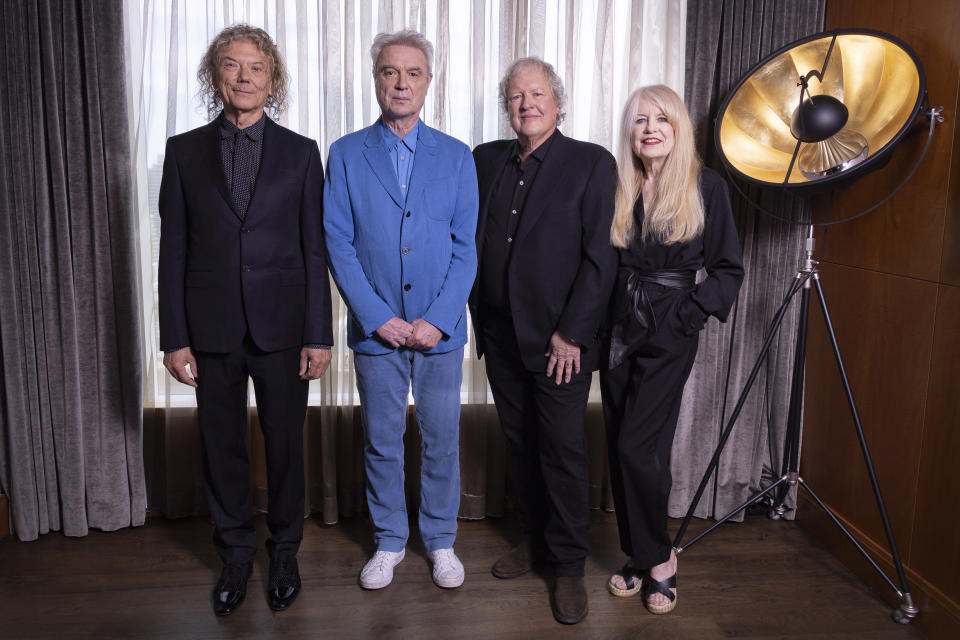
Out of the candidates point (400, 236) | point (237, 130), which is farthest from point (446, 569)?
point (237, 130)

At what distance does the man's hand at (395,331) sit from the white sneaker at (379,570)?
2.45 feet

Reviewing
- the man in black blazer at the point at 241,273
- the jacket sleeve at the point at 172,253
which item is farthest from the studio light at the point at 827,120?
the jacket sleeve at the point at 172,253

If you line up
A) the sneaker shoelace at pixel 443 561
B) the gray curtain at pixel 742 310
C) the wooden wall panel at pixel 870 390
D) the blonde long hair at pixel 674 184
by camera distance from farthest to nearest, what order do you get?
the gray curtain at pixel 742 310, the sneaker shoelace at pixel 443 561, the wooden wall panel at pixel 870 390, the blonde long hair at pixel 674 184

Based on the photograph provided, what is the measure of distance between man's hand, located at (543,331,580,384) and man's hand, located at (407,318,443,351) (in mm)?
345

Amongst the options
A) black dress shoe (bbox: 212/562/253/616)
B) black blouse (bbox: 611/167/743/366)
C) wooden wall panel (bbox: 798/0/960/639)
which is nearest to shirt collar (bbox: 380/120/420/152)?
black blouse (bbox: 611/167/743/366)

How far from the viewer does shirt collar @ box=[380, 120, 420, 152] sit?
2.25 meters

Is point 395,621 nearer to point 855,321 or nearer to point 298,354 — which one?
point 298,354

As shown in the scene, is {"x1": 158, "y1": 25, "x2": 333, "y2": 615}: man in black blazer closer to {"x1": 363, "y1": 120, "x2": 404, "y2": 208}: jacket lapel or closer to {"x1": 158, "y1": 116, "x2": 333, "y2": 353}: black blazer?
{"x1": 158, "y1": 116, "x2": 333, "y2": 353}: black blazer

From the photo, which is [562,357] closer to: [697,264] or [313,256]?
[697,264]

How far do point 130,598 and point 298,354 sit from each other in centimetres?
96

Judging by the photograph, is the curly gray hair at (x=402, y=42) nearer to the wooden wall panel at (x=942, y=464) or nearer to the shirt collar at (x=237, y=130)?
the shirt collar at (x=237, y=130)

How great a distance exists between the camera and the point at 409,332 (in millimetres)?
2242

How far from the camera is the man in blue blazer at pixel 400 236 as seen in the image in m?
2.21

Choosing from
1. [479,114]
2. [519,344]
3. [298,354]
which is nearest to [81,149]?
[298,354]
